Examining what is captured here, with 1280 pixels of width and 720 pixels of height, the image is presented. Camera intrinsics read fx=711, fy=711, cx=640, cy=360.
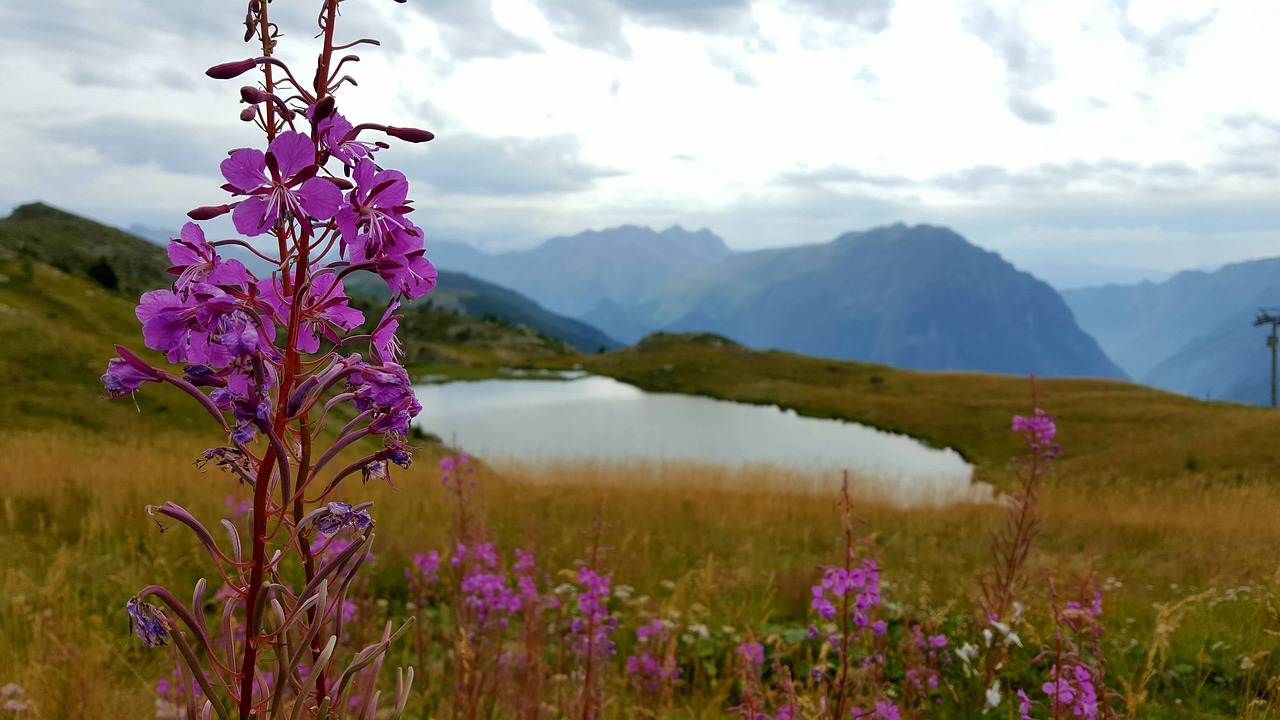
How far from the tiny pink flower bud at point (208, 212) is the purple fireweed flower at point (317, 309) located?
136 millimetres

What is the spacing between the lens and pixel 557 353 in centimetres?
9788

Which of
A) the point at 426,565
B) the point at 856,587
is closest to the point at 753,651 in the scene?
the point at 856,587

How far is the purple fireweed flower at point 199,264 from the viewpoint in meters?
1.27

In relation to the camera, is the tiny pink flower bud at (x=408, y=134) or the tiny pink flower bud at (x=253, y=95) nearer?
the tiny pink flower bud at (x=253, y=95)

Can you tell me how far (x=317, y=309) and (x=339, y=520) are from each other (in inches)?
15.6

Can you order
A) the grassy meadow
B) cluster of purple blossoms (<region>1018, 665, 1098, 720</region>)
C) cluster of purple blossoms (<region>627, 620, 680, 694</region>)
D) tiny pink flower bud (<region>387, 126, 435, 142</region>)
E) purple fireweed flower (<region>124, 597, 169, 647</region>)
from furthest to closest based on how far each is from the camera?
the grassy meadow, cluster of purple blossoms (<region>627, 620, 680, 694</region>), cluster of purple blossoms (<region>1018, 665, 1098, 720</region>), tiny pink flower bud (<region>387, 126, 435, 142</region>), purple fireweed flower (<region>124, 597, 169, 647</region>)

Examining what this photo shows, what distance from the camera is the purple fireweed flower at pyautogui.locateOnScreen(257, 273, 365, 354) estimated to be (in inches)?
50.7

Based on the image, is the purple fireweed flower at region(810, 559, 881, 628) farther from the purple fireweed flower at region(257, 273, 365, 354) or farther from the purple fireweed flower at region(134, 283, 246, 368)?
the purple fireweed flower at region(134, 283, 246, 368)

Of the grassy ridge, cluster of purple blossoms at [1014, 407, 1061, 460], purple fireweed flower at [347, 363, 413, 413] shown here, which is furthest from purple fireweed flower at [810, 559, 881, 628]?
the grassy ridge

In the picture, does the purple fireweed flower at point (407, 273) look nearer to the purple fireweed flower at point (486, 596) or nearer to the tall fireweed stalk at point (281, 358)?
the tall fireweed stalk at point (281, 358)

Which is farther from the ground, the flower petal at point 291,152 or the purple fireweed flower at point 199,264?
the flower petal at point 291,152

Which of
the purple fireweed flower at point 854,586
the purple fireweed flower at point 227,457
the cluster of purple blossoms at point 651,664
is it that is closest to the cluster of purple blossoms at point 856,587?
the purple fireweed flower at point 854,586

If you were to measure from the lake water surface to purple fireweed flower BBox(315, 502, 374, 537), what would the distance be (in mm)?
17250

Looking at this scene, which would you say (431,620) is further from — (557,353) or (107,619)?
(557,353)
